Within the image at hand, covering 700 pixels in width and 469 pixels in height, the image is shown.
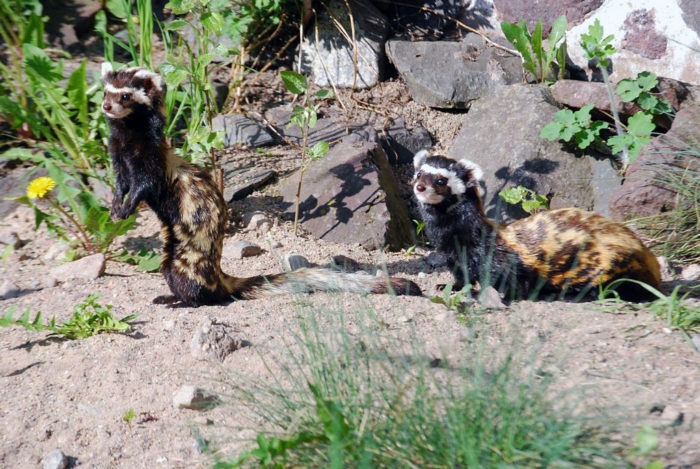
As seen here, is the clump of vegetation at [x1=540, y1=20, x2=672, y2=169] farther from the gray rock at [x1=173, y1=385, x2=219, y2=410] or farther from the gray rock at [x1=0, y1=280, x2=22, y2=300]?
the gray rock at [x1=0, y1=280, x2=22, y2=300]

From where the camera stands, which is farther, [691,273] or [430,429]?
[691,273]

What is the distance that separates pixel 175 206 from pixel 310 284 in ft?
3.58

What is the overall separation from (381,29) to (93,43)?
311 cm

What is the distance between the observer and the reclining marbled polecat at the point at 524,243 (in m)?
5.20

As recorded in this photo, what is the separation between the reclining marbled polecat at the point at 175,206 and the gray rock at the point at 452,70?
3.19m

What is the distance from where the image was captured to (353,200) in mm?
6684

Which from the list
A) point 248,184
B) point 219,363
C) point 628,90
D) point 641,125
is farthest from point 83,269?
point 628,90

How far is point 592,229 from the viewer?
5.33 m

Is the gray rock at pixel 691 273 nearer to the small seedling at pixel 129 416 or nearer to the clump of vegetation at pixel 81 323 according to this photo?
the clump of vegetation at pixel 81 323

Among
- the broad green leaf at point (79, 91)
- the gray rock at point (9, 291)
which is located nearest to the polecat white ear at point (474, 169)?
the broad green leaf at point (79, 91)

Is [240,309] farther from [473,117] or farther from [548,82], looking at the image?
[548,82]

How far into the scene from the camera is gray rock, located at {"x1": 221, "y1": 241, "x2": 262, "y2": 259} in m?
6.19

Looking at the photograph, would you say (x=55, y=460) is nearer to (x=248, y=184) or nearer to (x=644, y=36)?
(x=248, y=184)

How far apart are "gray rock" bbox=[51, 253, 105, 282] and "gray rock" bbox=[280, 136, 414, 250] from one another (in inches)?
70.0
